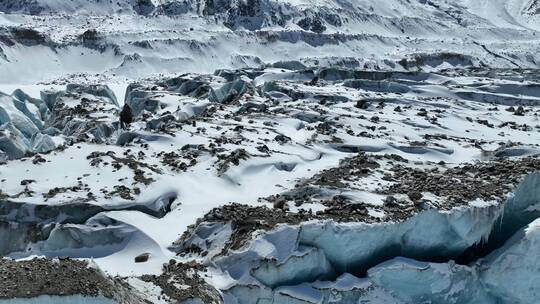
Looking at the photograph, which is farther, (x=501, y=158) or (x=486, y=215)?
(x=501, y=158)

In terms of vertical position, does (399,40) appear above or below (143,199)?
below

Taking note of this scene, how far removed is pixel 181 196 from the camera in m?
17.5

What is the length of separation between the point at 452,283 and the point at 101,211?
8.97m

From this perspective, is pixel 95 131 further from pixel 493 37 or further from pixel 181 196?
pixel 493 37

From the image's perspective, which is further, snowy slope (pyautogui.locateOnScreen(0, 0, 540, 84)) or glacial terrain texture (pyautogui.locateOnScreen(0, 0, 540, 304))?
snowy slope (pyautogui.locateOnScreen(0, 0, 540, 84))

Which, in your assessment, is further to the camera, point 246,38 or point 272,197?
point 246,38

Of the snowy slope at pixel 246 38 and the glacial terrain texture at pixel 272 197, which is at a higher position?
the glacial terrain texture at pixel 272 197

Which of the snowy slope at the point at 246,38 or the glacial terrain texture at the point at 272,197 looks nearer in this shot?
the glacial terrain texture at the point at 272,197

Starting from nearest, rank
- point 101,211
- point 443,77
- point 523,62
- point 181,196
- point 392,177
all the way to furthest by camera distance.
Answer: point 101,211, point 181,196, point 392,177, point 443,77, point 523,62

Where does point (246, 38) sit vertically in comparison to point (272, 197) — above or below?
below

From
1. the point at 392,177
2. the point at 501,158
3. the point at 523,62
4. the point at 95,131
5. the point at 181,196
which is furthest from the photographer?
the point at 523,62

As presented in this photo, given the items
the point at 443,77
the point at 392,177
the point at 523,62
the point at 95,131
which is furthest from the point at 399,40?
the point at 392,177

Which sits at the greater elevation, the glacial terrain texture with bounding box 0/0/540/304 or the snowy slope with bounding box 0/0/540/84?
the glacial terrain texture with bounding box 0/0/540/304

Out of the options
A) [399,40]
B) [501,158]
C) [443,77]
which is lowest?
[399,40]
